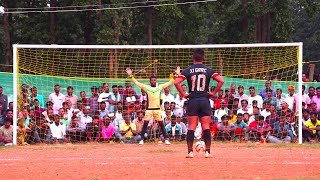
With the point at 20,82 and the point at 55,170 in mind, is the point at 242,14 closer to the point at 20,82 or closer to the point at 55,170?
the point at 20,82

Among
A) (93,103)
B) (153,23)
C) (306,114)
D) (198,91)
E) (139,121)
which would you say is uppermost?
(153,23)

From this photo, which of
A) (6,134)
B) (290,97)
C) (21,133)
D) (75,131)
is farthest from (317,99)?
(6,134)

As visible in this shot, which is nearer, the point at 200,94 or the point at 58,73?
the point at 200,94

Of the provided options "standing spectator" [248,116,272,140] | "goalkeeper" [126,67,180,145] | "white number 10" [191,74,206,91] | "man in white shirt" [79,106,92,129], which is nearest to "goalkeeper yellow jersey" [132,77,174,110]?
"goalkeeper" [126,67,180,145]

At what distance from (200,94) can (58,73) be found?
43.8 feet

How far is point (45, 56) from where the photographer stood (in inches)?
1065

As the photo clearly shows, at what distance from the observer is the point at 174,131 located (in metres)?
23.2

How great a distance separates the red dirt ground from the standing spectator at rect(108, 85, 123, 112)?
4.03 m

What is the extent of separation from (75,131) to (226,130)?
410 cm

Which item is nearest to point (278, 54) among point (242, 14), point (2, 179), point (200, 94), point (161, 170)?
point (200, 94)

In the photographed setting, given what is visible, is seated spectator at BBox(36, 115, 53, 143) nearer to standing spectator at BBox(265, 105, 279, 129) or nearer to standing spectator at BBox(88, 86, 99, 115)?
standing spectator at BBox(88, 86, 99, 115)

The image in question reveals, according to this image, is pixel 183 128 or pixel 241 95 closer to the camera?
pixel 183 128

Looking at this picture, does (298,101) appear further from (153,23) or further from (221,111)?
(153,23)

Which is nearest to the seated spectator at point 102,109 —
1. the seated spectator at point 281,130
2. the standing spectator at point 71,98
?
the standing spectator at point 71,98
